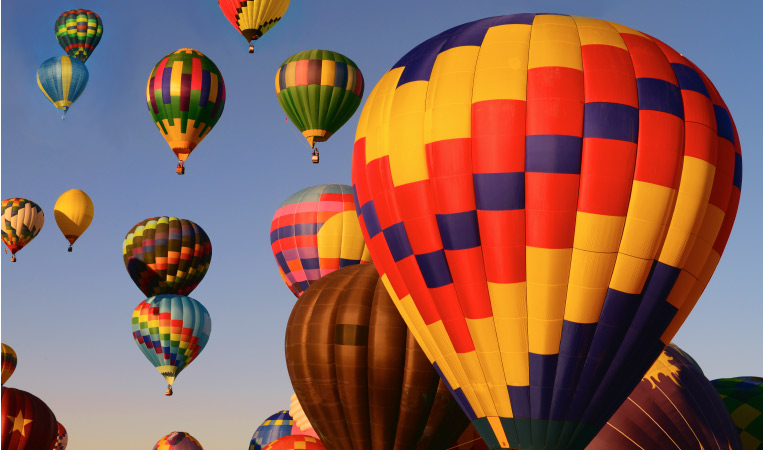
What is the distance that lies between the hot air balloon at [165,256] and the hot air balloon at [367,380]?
16353mm

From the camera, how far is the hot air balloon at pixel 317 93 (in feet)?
80.8


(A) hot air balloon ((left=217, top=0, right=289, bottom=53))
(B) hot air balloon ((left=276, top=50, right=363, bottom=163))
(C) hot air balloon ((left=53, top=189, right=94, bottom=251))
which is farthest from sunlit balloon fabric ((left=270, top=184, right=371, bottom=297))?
(C) hot air balloon ((left=53, top=189, right=94, bottom=251))

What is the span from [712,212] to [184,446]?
2551 centimetres

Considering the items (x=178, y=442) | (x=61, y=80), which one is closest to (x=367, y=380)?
(x=178, y=442)

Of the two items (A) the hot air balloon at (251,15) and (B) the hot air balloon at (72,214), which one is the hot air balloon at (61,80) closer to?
(B) the hot air balloon at (72,214)

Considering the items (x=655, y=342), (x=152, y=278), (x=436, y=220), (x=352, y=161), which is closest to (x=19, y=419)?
(x=152, y=278)

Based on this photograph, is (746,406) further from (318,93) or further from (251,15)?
(251,15)

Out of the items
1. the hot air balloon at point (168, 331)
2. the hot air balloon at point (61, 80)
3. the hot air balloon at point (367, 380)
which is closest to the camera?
the hot air balloon at point (367, 380)

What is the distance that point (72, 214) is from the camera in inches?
1422

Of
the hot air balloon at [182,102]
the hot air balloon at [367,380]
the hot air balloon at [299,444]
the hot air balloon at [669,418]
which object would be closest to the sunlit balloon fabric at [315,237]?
the hot air balloon at [182,102]

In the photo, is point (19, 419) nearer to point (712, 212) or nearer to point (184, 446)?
point (184, 446)

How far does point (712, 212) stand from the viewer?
11.0 meters

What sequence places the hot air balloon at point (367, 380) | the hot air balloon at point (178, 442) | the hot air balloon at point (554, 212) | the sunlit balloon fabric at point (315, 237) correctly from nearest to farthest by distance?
the hot air balloon at point (554, 212), the hot air balloon at point (367, 380), the sunlit balloon fabric at point (315, 237), the hot air balloon at point (178, 442)

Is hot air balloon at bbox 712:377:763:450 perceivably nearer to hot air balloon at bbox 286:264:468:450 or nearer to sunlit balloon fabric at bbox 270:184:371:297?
hot air balloon at bbox 286:264:468:450
